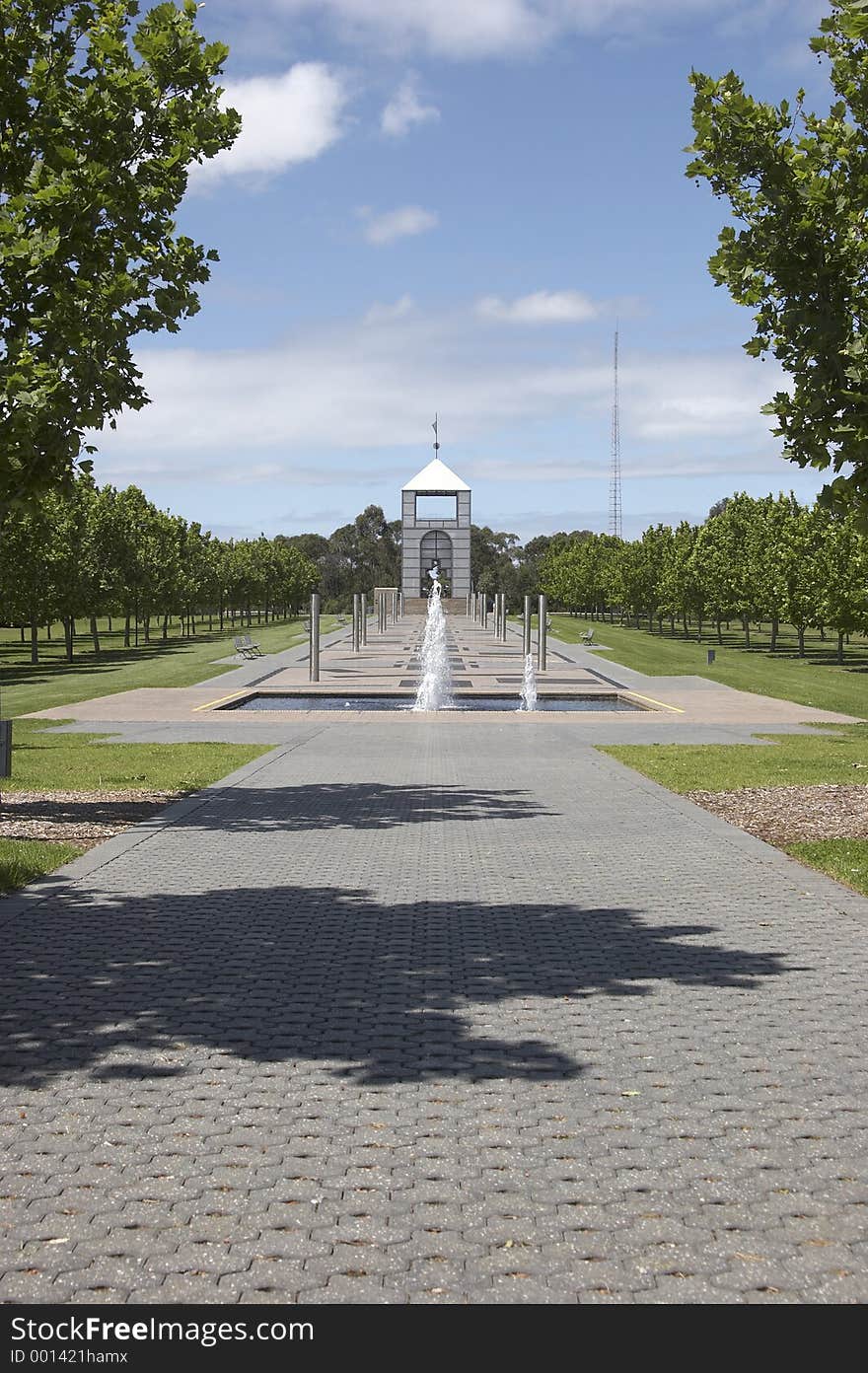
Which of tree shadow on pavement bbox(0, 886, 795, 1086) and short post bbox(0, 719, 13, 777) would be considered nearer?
tree shadow on pavement bbox(0, 886, 795, 1086)

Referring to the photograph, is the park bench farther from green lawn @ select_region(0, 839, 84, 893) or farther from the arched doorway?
the arched doorway

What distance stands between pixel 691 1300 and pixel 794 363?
7822mm

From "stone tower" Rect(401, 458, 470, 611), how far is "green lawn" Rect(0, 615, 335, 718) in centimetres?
4630

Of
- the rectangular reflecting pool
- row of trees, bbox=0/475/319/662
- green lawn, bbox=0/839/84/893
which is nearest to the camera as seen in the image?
green lawn, bbox=0/839/84/893

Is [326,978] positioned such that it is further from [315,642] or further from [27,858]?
[315,642]

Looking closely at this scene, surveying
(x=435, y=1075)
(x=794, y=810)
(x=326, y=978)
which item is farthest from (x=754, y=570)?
(x=435, y=1075)

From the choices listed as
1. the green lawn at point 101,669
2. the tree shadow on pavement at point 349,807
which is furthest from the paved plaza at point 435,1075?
the green lawn at point 101,669

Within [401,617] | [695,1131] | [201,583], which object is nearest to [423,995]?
[695,1131]

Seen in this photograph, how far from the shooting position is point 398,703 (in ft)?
90.7

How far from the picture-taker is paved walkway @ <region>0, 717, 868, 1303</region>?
3682mm

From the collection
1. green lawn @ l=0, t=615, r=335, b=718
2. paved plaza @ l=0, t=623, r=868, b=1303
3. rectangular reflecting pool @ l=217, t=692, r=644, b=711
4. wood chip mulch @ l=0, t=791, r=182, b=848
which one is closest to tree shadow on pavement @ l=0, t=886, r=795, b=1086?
paved plaza @ l=0, t=623, r=868, b=1303

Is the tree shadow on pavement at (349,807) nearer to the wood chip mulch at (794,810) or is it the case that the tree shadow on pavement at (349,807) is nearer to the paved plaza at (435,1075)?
the paved plaza at (435,1075)

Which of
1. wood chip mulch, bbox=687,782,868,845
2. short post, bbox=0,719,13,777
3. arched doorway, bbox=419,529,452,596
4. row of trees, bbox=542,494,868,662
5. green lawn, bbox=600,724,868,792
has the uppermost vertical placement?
arched doorway, bbox=419,529,452,596

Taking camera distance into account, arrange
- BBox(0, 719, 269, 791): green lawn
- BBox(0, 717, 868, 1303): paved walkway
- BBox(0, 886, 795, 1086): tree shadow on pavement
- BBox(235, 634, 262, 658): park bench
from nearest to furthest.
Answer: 1. BBox(0, 717, 868, 1303): paved walkway
2. BBox(0, 886, 795, 1086): tree shadow on pavement
3. BBox(0, 719, 269, 791): green lawn
4. BBox(235, 634, 262, 658): park bench
